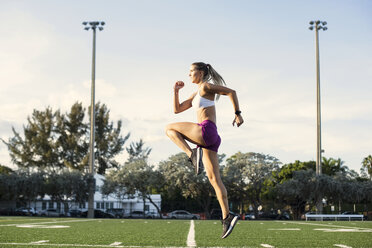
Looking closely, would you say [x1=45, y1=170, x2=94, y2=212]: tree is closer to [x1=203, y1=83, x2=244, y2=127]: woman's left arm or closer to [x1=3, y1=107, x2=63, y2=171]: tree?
[x1=3, y1=107, x2=63, y2=171]: tree

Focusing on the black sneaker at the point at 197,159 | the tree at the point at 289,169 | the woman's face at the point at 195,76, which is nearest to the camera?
the black sneaker at the point at 197,159

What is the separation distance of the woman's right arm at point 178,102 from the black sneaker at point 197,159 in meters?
0.89

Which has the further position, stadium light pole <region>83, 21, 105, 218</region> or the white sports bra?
stadium light pole <region>83, 21, 105, 218</region>

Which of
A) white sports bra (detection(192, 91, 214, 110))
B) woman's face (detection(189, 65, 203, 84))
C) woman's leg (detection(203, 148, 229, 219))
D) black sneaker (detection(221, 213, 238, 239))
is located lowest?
black sneaker (detection(221, 213, 238, 239))

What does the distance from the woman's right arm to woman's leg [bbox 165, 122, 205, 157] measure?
1.76ft

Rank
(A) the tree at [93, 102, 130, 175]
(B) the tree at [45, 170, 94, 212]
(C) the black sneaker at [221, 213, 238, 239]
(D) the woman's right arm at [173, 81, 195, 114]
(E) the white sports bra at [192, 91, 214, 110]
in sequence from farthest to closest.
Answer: (A) the tree at [93, 102, 130, 175] < (B) the tree at [45, 170, 94, 212] < (D) the woman's right arm at [173, 81, 195, 114] < (C) the black sneaker at [221, 213, 238, 239] < (E) the white sports bra at [192, 91, 214, 110]

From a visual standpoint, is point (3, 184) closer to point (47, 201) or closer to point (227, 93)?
point (47, 201)

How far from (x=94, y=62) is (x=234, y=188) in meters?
18.0

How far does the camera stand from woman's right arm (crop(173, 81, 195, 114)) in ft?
19.4

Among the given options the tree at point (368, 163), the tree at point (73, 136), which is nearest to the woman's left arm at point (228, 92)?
the tree at point (73, 136)

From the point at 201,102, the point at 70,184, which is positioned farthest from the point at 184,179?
the point at 201,102

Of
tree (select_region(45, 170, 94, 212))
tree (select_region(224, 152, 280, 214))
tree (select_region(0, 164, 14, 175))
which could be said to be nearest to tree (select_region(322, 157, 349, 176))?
tree (select_region(224, 152, 280, 214))

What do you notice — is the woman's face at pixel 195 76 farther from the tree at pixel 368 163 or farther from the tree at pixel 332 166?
the tree at pixel 368 163

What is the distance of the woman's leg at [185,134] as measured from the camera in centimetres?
518
